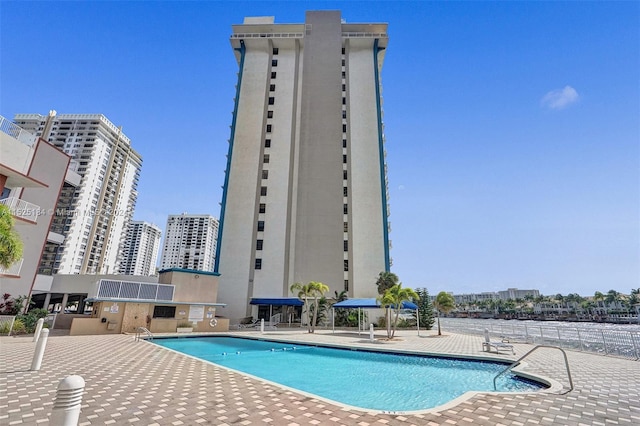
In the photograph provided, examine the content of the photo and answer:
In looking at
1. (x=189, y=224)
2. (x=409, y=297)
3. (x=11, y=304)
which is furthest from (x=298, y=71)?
(x=189, y=224)

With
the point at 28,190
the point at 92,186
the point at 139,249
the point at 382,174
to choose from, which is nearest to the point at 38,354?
the point at 28,190

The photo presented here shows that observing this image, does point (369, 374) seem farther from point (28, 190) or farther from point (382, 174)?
point (28, 190)

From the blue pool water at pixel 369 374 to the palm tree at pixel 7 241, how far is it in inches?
388

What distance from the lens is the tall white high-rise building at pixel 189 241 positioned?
121625 mm

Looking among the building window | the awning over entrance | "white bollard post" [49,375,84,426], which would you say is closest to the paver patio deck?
"white bollard post" [49,375,84,426]

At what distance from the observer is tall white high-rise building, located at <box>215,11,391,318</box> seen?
36.9 m

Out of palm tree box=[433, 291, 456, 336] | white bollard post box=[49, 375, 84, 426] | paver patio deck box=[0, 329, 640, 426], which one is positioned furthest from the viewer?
palm tree box=[433, 291, 456, 336]

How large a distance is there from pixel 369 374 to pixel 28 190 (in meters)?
35.0

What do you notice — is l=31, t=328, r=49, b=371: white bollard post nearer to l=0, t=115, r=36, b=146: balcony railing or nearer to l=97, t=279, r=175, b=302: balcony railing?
l=0, t=115, r=36, b=146: balcony railing

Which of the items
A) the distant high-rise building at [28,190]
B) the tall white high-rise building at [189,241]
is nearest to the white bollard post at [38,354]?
the distant high-rise building at [28,190]

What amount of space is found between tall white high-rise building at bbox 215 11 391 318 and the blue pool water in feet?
61.0

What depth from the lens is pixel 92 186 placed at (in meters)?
75.2

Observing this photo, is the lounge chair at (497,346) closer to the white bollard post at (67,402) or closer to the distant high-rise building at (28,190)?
the white bollard post at (67,402)

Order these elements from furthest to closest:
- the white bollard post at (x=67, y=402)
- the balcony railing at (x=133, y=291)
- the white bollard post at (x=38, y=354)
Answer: the balcony railing at (x=133, y=291)
the white bollard post at (x=38, y=354)
the white bollard post at (x=67, y=402)
